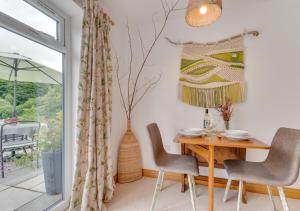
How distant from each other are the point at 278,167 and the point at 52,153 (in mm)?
2251

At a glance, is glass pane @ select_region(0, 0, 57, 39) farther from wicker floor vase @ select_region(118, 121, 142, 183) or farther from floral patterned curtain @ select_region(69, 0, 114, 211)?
wicker floor vase @ select_region(118, 121, 142, 183)

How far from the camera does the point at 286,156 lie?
1.64 m

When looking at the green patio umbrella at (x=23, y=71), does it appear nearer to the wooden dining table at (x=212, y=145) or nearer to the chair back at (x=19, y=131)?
the chair back at (x=19, y=131)

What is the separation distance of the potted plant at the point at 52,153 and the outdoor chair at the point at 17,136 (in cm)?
9

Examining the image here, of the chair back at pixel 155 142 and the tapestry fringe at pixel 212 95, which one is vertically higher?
the tapestry fringe at pixel 212 95

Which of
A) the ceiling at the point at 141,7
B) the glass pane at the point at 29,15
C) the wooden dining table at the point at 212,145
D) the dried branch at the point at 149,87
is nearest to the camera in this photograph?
the glass pane at the point at 29,15

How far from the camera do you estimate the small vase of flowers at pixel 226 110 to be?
7.55 ft

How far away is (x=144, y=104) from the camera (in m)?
2.93

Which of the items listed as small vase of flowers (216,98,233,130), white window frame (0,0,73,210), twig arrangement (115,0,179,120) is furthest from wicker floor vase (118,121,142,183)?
small vase of flowers (216,98,233,130)

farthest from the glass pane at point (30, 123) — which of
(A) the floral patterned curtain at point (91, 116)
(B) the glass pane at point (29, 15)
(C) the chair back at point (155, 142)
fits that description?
(C) the chair back at point (155, 142)

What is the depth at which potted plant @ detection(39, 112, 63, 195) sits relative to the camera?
1855mm

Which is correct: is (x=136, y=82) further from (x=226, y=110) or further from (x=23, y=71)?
(x=23, y=71)

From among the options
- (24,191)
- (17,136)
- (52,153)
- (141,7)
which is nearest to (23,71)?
(17,136)

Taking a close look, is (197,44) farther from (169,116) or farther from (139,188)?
(139,188)
